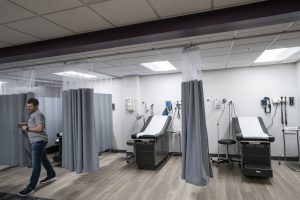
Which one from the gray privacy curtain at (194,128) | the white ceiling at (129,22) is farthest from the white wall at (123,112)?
the gray privacy curtain at (194,128)

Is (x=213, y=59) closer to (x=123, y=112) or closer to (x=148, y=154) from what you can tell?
(x=148, y=154)

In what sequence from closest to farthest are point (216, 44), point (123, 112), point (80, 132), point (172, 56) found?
point (216, 44), point (80, 132), point (172, 56), point (123, 112)

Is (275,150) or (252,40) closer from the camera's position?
(252,40)

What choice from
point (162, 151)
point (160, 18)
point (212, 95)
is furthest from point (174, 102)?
point (160, 18)

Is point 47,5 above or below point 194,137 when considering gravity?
above

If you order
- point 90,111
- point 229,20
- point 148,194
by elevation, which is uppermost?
point 229,20

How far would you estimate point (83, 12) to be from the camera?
1.97m

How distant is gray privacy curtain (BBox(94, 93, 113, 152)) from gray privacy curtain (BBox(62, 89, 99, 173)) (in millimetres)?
1903

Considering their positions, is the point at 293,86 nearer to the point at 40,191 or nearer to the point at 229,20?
the point at 229,20

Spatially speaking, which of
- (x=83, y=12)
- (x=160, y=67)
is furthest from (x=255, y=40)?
(x=160, y=67)

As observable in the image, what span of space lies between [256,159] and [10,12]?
422 centimetres

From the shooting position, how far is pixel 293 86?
187 inches

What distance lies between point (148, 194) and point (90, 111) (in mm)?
1612

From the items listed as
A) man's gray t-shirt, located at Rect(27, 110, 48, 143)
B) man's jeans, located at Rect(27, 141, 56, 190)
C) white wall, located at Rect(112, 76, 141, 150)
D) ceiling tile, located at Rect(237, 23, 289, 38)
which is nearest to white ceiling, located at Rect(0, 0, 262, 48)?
ceiling tile, located at Rect(237, 23, 289, 38)
